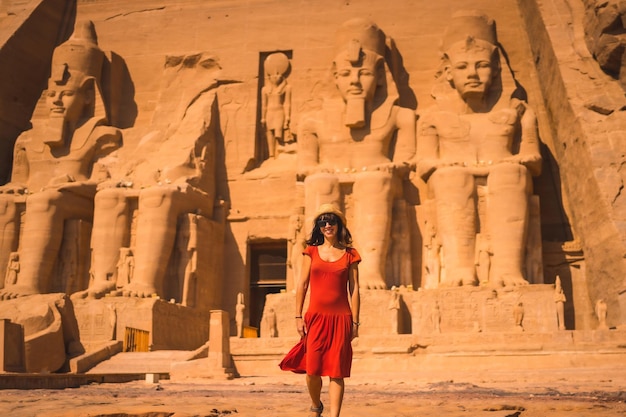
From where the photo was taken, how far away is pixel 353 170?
1345cm

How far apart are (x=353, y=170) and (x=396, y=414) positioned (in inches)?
365

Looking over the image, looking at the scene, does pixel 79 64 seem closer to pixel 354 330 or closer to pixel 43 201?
pixel 43 201

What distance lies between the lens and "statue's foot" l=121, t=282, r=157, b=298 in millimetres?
12711

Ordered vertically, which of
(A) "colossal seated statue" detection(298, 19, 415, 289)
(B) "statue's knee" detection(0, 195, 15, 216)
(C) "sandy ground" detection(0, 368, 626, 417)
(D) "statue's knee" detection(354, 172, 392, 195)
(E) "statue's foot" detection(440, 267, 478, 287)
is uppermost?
(A) "colossal seated statue" detection(298, 19, 415, 289)

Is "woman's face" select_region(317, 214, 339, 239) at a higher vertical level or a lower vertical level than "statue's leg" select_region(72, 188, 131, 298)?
lower

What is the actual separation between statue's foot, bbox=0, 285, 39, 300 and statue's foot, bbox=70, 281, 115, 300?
34.1 inches

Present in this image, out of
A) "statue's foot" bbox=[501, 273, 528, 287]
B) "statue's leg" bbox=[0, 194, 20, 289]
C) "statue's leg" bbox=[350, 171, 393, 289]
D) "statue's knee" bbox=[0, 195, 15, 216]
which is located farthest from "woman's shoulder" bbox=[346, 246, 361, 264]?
"statue's knee" bbox=[0, 195, 15, 216]

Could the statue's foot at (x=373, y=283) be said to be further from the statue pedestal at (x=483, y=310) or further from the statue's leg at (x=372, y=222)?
the statue pedestal at (x=483, y=310)

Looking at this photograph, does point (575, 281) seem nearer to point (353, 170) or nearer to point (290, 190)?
point (353, 170)

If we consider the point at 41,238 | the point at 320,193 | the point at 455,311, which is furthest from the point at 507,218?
the point at 41,238

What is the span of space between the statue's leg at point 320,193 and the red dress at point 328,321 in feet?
30.1

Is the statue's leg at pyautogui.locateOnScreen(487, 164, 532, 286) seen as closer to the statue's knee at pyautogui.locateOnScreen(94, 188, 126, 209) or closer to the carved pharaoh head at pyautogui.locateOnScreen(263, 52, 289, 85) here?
the carved pharaoh head at pyautogui.locateOnScreen(263, 52, 289, 85)

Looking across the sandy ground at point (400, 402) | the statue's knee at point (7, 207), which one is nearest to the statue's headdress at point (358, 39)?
the statue's knee at point (7, 207)

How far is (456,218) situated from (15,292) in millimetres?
7238
